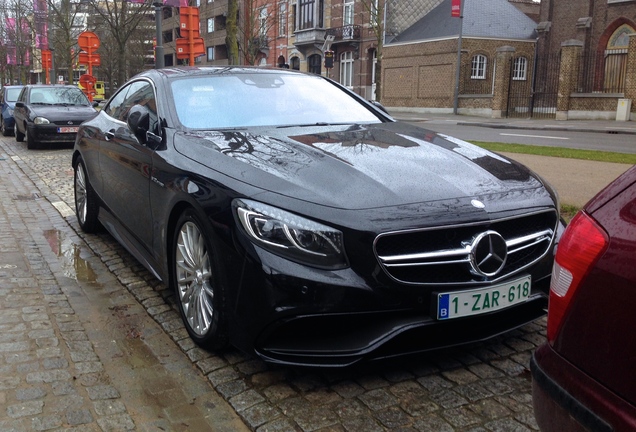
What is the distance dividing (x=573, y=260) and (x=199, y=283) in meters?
2.25

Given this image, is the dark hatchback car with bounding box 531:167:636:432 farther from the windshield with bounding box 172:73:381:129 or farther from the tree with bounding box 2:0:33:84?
the tree with bounding box 2:0:33:84

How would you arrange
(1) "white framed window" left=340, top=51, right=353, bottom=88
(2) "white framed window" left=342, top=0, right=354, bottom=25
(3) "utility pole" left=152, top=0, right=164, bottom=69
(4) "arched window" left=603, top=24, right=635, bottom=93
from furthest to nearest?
(1) "white framed window" left=340, top=51, right=353, bottom=88
(2) "white framed window" left=342, top=0, right=354, bottom=25
(4) "arched window" left=603, top=24, right=635, bottom=93
(3) "utility pole" left=152, top=0, right=164, bottom=69

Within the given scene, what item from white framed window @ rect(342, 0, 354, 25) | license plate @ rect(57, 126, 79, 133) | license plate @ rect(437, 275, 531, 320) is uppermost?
white framed window @ rect(342, 0, 354, 25)

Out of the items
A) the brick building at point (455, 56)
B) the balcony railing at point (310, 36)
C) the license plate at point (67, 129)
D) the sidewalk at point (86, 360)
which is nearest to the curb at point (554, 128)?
the brick building at point (455, 56)

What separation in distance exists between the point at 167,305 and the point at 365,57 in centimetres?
4502

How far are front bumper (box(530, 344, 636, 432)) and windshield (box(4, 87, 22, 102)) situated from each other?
22383mm

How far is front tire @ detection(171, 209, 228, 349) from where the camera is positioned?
3.33m

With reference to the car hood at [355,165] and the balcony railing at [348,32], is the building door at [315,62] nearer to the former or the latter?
the balcony railing at [348,32]

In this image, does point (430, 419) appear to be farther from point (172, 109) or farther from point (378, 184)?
point (172, 109)

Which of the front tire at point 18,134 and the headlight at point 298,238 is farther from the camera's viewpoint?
the front tire at point 18,134

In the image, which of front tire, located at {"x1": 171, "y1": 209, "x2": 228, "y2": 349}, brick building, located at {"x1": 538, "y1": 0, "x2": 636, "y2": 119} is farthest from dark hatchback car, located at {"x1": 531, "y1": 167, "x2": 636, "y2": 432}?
brick building, located at {"x1": 538, "y1": 0, "x2": 636, "y2": 119}

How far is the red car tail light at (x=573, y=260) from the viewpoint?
178 centimetres

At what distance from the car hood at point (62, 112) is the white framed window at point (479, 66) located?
28153 millimetres

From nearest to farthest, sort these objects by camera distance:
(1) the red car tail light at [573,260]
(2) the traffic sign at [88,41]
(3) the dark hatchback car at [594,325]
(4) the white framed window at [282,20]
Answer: (3) the dark hatchback car at [594,325]
(1) the red car tail light at [573,260]
(2) the traffic sign at [88,41]
(4) the white framed window at [282,20]
